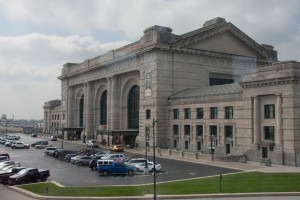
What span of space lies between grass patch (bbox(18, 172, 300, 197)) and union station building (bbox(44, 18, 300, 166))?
6.51 m

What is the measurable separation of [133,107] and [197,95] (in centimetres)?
2421

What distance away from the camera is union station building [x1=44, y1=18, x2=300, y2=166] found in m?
50.5

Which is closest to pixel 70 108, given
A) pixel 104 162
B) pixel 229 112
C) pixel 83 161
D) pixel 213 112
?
pixel 213 112

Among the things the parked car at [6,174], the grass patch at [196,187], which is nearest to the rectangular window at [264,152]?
the grass patch at [196,187]

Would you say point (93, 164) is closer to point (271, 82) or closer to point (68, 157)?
point (68, 157)

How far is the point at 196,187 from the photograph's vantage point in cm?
3281

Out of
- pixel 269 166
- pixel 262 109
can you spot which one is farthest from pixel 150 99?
pixel 269 166

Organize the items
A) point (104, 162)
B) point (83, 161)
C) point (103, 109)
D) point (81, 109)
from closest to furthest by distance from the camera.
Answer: point (104, 162) → point (83, 161) → point (103, 109) → point (81, 109)

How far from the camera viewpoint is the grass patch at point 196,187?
30.9 metres

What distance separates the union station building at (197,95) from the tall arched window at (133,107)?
0.22 meters

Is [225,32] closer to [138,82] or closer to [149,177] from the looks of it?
[138,82]

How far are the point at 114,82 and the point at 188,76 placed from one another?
798 inches

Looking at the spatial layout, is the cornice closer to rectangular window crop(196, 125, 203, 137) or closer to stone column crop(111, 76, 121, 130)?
rectangular window crop(196, 125, 203, 137)

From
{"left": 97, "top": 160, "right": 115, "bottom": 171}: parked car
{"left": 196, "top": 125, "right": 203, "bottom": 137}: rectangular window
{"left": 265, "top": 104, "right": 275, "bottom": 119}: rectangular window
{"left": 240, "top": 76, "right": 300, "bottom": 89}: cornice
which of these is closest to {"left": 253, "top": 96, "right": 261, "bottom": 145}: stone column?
{"left": 265, "top": 104, "right": 275, "bottom": 119}: rectangular window
